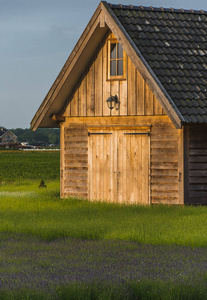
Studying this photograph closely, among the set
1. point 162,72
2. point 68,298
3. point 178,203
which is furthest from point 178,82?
point 68,298

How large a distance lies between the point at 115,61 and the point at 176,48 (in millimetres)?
1992

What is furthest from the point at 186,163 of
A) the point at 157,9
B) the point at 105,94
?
the point at 157,9

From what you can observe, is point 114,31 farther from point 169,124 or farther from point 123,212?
point 123,212

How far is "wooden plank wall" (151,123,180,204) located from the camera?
57.4 ft

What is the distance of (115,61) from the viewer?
18.7 m

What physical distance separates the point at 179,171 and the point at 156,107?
208 cm

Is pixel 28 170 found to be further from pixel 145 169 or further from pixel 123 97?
pixel 145 169

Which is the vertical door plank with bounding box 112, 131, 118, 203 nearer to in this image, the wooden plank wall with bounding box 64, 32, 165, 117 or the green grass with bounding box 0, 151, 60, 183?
the wooden plank wall with bounding box 64, 32, 165, 117

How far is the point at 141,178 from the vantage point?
59.6ft

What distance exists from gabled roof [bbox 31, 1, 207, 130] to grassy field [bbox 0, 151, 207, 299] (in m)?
3.17

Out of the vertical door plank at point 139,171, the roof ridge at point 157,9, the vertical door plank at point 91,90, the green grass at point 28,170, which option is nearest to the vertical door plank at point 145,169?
the vertical door plank at point 139,171

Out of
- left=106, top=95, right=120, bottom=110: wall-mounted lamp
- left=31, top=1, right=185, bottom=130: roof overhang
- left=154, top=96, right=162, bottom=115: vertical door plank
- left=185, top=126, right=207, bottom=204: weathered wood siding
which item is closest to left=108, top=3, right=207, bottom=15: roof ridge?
left=31, top=1, right=185, bottom=130: roof overhang

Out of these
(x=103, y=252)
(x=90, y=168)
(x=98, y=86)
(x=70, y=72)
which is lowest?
(x=103, y=252)

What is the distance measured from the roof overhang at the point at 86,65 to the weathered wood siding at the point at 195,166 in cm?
173
